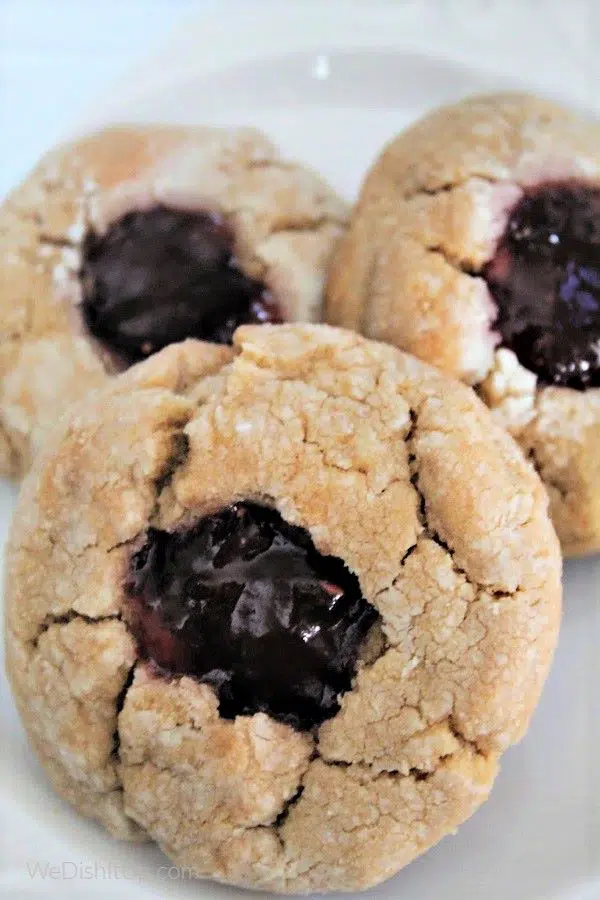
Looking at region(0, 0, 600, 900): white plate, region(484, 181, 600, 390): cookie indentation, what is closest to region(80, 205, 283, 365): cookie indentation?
region(484, 181, 600, 390): cookie indentation

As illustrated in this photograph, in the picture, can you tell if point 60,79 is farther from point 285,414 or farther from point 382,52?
point 285,414

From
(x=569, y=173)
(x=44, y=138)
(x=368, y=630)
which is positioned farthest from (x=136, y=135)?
(x=368, y=630)

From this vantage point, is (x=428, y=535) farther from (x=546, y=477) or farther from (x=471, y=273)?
(x=471, y=273)

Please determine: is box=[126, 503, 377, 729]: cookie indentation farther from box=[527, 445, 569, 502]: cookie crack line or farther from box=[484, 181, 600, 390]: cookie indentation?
box=[484, 181, 600, 390]: cookie indentation

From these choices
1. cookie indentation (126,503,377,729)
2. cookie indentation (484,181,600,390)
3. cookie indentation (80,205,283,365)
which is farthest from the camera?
cookie indentation (80,205,283,365)

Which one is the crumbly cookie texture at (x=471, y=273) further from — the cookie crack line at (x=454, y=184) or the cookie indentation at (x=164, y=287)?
the cookie indentation at (x=164, y=287)

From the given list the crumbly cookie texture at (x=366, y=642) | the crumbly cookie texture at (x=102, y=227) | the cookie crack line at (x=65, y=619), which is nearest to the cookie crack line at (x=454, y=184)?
the crumbly cookie texture at (x=102, y=227)
